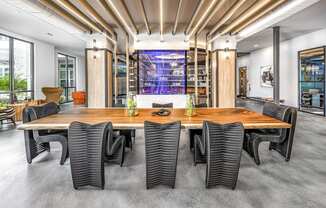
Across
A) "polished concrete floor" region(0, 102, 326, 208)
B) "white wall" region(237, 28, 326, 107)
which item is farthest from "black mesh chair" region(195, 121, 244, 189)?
"white wall" region(237, 28, 326, 107)

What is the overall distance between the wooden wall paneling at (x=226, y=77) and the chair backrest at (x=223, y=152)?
5974mm

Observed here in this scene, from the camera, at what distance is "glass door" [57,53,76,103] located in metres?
13.4

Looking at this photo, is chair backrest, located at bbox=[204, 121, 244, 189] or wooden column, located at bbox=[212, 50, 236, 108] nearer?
chair backrest, located at bbox=[204, 121, 244, 189]

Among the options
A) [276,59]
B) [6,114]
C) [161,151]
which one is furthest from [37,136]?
[276,59]

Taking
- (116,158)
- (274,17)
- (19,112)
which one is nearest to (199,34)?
(274,17)

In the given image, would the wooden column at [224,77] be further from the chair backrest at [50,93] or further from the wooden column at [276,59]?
the chair backrest at [50,93]

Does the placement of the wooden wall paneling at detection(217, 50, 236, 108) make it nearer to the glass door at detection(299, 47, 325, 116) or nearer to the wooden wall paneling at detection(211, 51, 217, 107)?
the wooden wall paneling at detection(211, 51, 217, 107)

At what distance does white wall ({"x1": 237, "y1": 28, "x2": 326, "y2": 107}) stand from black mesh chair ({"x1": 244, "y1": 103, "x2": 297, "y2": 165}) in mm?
6530

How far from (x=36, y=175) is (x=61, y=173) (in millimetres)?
328

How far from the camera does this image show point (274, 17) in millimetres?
5289

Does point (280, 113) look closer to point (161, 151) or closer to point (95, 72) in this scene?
point (161, 151)

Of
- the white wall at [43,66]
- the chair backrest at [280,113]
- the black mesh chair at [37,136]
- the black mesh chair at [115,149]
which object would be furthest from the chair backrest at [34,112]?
the white wall at [43,66]

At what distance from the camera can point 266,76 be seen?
505 inches

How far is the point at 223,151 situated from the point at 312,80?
8445 millimetres
